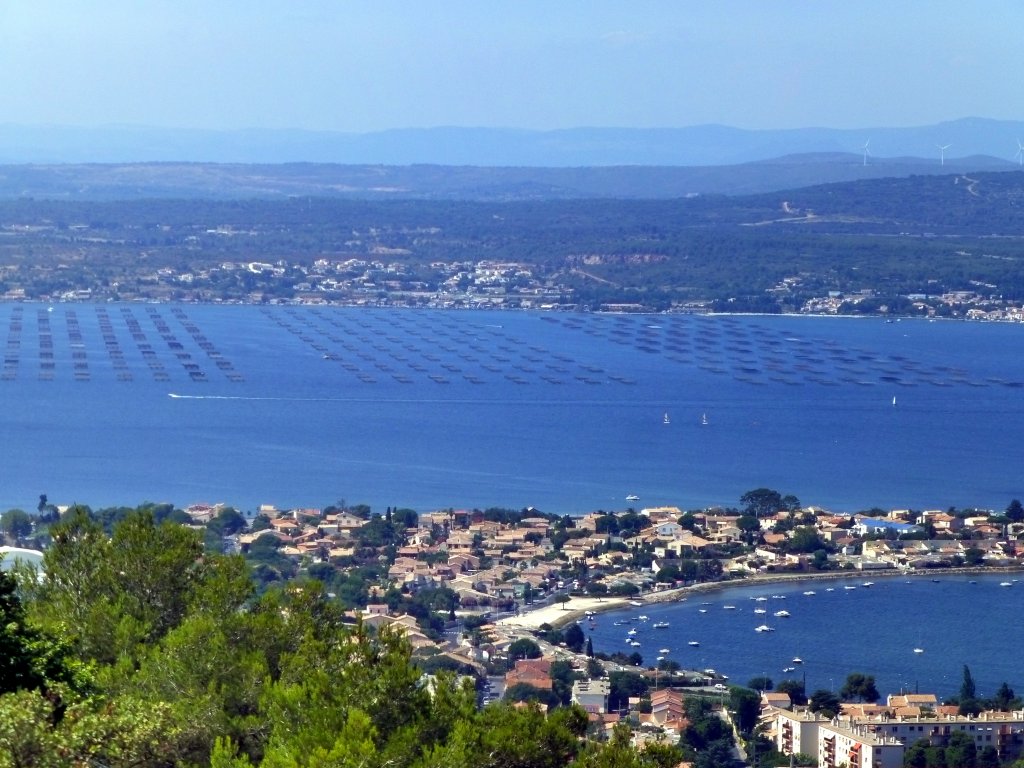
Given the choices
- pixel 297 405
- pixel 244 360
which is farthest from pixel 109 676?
pixel 244 360

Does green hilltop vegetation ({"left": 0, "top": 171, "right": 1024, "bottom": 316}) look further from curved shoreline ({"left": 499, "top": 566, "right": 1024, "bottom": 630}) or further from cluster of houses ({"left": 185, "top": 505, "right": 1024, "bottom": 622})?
curved shoreline ({"left": 499, "top": 566, "right": 1024, "bottom": 630})

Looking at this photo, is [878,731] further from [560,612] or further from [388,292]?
[388,292]

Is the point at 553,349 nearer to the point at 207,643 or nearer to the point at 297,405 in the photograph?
the point at 297,405

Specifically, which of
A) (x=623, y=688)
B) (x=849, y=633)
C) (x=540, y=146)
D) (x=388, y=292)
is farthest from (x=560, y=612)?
(x=540, y=146)

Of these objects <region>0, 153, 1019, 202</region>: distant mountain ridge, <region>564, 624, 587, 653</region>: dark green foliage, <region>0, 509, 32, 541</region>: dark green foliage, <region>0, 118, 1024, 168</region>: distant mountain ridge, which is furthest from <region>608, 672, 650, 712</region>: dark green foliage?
<region>0, 118, 1024, 168</region>: distant mountain ridge

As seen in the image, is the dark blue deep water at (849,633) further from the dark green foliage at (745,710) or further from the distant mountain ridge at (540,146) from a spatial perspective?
the distant mountain ridge at (540,146)

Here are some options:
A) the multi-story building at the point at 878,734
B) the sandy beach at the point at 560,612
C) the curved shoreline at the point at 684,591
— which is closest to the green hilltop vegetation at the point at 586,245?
the curved shoreline at the point at 684,591
